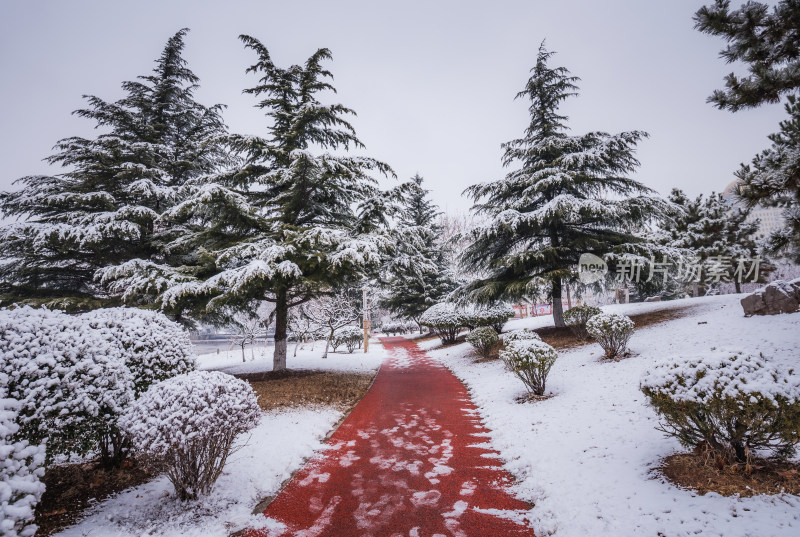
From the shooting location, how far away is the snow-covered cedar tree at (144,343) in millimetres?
4441

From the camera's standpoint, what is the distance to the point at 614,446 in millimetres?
4406

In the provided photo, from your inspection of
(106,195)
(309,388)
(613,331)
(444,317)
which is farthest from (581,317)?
(106,195)

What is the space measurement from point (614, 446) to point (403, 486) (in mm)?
2928

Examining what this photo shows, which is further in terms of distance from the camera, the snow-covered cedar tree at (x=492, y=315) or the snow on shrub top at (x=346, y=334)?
the snow on shrub top at (x=346, y=334)

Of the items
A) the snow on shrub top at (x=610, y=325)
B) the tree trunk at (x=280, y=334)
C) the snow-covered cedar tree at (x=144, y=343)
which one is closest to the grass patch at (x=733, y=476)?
the snow on shrub top at (x=610, y=325)

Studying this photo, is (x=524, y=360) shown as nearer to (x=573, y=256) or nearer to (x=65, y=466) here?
(x=65, y=466)

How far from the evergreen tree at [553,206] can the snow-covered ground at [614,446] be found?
4.06 m

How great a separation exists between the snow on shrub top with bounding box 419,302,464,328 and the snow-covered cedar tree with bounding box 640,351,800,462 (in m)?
15.6

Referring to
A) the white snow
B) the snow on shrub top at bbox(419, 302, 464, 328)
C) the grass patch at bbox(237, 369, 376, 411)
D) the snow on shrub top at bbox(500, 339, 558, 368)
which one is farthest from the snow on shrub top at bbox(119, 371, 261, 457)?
the snow on shrub top at bbox(419, 302, 464, 328)

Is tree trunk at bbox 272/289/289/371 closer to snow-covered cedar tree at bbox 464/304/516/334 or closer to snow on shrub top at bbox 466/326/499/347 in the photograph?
snow on shrub top at bbox 466/326/499/347

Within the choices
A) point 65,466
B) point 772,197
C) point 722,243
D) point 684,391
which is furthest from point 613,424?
point 722,243

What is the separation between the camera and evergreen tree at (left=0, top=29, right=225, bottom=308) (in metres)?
11.2

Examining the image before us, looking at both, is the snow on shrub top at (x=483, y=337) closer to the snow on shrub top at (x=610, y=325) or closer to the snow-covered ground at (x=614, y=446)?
the snow-covered ground at (x=614, y=446)

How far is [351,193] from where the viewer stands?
38.9 ft
